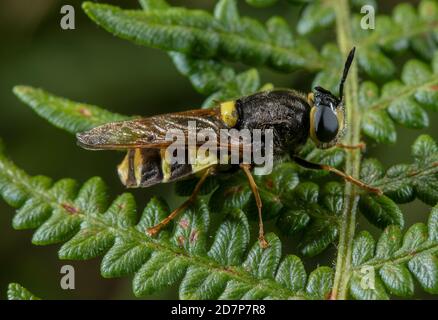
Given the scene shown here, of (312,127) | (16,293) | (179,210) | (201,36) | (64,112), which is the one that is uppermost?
(201,36)

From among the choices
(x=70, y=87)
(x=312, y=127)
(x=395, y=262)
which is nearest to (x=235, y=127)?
(x=312, y=127)

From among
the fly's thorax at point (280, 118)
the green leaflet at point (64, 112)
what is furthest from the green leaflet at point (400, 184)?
the green leaflet at point (64, 112)

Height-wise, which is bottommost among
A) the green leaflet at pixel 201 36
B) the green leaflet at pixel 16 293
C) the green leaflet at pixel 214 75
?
the green leaflet at pixel 16 293

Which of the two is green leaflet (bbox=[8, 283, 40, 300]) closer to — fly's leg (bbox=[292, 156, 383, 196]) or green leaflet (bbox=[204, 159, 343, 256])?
green leaflet (bbox=[204, 159, 343, 256])

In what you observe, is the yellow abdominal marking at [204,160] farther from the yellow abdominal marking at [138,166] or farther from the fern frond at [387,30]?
the fern frond at [387,30]

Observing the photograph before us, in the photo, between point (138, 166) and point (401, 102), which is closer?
point (138, 166)

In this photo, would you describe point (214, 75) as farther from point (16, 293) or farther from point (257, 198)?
point (16, 293)

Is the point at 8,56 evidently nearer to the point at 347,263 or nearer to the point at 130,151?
the point at 130,151
